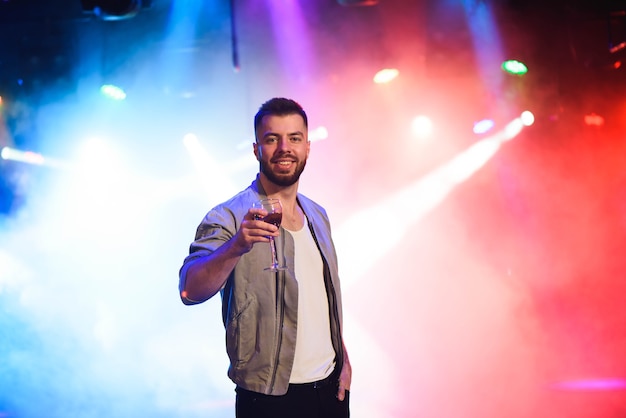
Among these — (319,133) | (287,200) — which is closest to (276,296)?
(287,200)

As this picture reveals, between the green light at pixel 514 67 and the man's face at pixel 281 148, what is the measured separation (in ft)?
14.5

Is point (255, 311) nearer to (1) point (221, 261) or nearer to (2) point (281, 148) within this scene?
(1) point (221, 261)

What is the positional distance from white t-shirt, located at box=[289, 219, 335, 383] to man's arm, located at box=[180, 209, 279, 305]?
0.40 metres

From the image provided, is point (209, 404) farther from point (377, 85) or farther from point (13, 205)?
point (377, 85)

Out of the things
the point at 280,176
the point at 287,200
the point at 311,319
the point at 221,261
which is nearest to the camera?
the point at 221,261

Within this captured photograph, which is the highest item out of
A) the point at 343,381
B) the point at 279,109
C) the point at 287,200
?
the point at 279,109

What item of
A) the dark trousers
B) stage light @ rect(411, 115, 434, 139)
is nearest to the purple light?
stage light @ rect(411, 115, 434, 139)

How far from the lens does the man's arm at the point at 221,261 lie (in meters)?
1.61

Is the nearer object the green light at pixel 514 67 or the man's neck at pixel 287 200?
the man's neck at pixel 287 200

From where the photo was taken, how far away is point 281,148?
2.09 m

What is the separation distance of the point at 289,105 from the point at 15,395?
5.24 m

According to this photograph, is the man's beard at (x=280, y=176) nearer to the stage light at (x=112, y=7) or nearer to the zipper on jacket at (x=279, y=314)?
the zipper on jacket at (x=279, y=314)

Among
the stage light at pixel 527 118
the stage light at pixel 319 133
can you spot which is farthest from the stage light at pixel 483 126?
the stage light at pixel 319 133

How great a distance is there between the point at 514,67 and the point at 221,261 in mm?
5140
